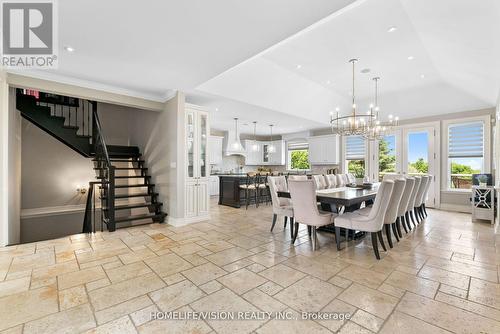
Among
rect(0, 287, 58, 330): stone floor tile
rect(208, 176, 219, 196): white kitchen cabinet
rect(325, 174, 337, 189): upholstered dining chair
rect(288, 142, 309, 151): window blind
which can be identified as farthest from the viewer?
rect(288, 142, 309, 151): window blind

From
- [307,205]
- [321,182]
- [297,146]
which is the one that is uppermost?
[297,146]

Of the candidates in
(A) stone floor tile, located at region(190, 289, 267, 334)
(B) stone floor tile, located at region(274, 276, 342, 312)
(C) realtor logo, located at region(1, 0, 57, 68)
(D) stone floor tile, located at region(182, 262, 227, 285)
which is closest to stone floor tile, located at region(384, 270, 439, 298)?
(B) stone floor tile, located at region(274, 276, 342, 312)

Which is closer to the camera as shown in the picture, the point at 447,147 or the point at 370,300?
the point at 370,300

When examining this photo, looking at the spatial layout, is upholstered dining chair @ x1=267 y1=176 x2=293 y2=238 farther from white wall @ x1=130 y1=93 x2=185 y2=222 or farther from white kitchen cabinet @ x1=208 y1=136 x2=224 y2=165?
white kitchen cabinet @ x1=208 y1=136 x2=224 y2=165

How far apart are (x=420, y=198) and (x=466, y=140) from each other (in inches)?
104

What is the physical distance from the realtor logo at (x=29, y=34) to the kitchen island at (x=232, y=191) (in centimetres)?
447

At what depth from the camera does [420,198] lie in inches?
181

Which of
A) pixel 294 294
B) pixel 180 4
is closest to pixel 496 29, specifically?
pixel 180 4

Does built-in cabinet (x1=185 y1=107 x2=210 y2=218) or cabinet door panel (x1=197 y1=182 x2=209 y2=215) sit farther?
cabinet door panel (x1=197 y1=182 x2=209 y2=215)

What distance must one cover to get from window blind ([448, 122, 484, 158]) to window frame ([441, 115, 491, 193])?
0.19 ft

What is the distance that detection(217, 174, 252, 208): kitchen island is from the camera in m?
6.47

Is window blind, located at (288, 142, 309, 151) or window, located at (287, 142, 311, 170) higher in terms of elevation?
window blind, located at (288, 142, 309, 151)

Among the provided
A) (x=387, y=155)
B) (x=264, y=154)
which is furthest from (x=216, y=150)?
(x=387, y=155)

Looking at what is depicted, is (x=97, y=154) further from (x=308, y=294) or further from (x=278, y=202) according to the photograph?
(x=308, y=294)
